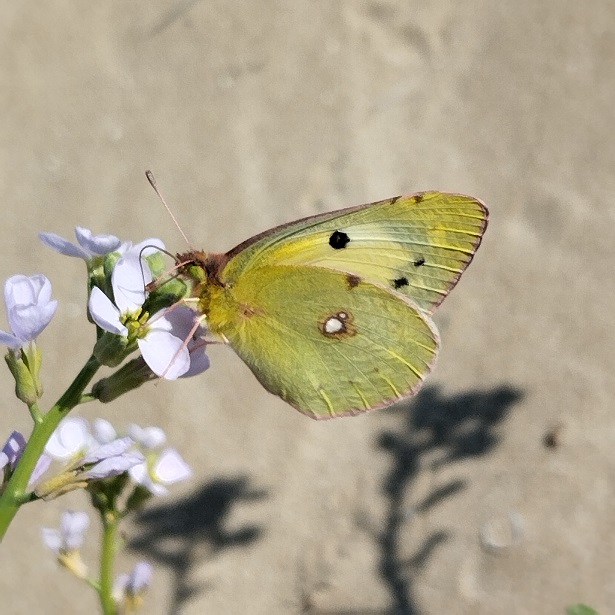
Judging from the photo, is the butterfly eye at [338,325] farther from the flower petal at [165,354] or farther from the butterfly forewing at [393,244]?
the flower petal at [165,354]

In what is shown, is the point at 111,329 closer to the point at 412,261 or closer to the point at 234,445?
the point at 412,261

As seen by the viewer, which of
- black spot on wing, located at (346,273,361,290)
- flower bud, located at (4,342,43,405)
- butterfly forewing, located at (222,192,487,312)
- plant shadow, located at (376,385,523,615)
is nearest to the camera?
flower bud, located at (4,342,43,405)

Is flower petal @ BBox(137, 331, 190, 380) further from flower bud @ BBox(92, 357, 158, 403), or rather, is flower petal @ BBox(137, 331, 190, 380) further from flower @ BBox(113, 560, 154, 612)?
flower @ BBox(113, 560, 154, 612)

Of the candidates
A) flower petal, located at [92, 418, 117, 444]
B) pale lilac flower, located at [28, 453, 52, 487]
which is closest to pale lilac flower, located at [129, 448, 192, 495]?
flower petal, located at [92, 418, 117, 444]

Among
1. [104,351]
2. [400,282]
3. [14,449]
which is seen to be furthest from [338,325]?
[14,449]

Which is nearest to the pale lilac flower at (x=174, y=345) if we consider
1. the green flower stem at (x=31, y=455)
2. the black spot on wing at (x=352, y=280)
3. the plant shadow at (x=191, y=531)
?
the green flower stem at (x=31, y=455)

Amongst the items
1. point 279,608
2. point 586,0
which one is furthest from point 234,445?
point 586,0
